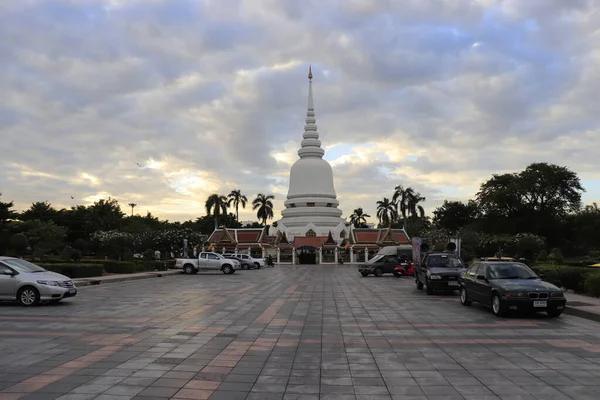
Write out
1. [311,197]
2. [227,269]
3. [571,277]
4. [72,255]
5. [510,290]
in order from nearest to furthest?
[510,290]
[571,277]
[72,255]
[227,269]
[311,197]

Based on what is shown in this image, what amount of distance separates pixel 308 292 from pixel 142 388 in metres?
14.5

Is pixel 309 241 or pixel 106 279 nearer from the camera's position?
pixel 106 279

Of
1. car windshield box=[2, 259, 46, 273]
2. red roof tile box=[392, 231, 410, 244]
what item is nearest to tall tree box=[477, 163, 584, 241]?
red roof tile box=[392, 231, 410, 244]

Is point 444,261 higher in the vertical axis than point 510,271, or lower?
higher

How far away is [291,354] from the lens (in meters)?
8.20

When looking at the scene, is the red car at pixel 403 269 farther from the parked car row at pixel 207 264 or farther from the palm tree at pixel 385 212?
the palm tree at pixel 385 212

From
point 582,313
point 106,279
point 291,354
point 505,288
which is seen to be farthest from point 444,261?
point 106,279

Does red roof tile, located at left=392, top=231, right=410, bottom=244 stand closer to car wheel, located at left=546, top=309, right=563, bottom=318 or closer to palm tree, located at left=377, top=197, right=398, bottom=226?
palm tree, located at left=377, top=197, right=398, bottom=226

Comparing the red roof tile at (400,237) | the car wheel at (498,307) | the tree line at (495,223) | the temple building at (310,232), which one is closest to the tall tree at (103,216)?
the tree line at (495,223)

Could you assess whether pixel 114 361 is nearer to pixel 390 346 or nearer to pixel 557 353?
pixel 390 346

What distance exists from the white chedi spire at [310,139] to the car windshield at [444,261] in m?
58.2

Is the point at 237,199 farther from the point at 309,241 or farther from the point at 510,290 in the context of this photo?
the point at 510,290

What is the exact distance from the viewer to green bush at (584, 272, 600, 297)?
17.0 meters

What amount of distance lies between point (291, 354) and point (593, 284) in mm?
13535
